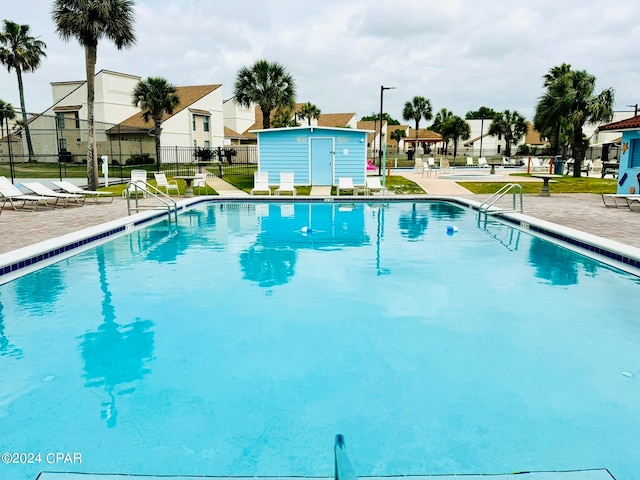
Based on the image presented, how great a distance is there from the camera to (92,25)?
18.3 meters

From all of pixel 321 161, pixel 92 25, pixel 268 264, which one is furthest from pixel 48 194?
pixel 321 161

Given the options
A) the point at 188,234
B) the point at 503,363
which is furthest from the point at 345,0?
the point at 503,363

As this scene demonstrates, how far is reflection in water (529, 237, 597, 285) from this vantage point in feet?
24.9

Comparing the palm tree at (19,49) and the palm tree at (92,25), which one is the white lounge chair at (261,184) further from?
the palm tree at (19,49)

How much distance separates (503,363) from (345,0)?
43.2 feet

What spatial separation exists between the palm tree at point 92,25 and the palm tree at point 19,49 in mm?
28020

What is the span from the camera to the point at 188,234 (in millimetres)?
11312

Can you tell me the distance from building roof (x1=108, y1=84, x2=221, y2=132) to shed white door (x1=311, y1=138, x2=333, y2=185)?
70.6ft

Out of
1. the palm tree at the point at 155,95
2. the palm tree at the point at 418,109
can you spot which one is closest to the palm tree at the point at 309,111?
the palm tree at the point at 418,109

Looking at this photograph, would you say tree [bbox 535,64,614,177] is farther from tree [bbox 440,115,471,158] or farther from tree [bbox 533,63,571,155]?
tree [bbox 440,115,471,158]

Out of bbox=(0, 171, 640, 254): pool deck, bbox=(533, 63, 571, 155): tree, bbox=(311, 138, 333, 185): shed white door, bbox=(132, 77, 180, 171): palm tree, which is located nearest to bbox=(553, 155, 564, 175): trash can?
bbox=(533, 63, 571, 155): tree

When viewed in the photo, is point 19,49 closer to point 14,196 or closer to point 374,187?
point 14,196

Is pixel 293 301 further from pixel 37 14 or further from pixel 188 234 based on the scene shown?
pixel 37 14

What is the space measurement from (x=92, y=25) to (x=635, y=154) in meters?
20.4
